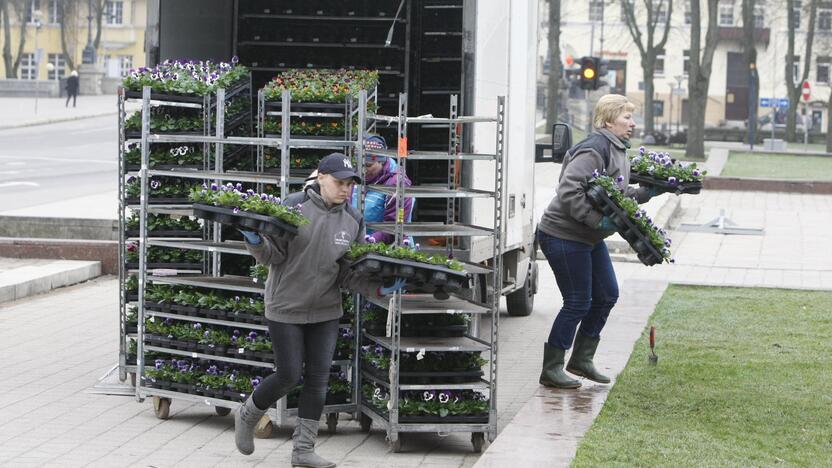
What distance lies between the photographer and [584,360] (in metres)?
10.2

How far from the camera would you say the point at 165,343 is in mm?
9430

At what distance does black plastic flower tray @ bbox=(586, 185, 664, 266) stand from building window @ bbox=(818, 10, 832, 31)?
80025mm

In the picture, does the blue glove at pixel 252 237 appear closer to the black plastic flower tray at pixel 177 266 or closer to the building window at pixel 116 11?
the black plastic flower tray at pixel 177 266

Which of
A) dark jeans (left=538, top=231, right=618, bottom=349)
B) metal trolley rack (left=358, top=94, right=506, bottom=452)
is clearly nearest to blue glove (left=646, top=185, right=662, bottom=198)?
dark jeans (left=538, top=231, right=618, bottom=349)

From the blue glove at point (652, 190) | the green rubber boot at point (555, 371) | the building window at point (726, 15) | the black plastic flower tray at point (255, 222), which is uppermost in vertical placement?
the building window at point (726, 15)

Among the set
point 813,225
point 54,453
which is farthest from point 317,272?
point 813,225

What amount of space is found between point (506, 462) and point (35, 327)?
6.99 m

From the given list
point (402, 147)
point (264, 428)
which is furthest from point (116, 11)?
point (402, 147)

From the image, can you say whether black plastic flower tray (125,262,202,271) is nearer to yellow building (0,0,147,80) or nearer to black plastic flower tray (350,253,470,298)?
black plastic flower tray (350,253,470,298)

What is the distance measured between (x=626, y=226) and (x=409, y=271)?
2014 mm

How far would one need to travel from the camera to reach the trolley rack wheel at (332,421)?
8.99 meters

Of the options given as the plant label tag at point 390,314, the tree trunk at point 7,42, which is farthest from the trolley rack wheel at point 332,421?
the tree trunk at point 7,42

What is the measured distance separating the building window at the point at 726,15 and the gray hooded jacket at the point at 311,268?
97.2 m

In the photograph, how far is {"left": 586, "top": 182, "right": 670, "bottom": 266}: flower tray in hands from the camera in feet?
30.1
